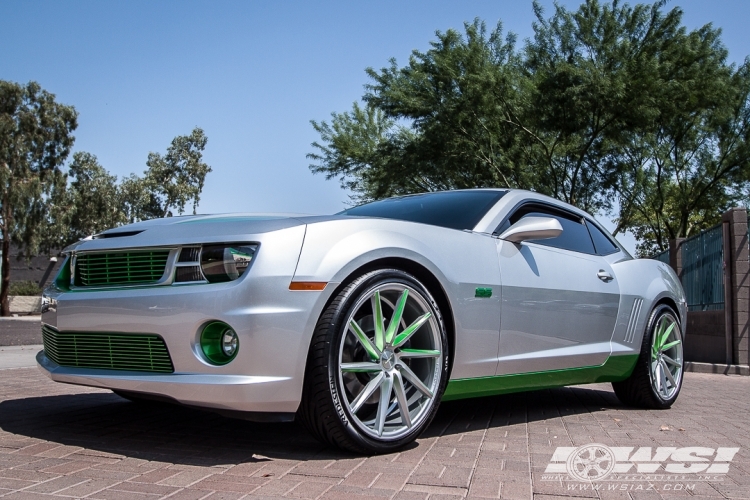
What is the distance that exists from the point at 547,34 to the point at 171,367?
18.7 metres

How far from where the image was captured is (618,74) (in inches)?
724

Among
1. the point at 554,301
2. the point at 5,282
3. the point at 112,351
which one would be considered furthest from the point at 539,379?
the point at 5,282

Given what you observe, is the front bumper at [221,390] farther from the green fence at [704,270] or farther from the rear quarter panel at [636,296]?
the green fence at [704,270]

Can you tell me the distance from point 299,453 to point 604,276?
8.62 ft

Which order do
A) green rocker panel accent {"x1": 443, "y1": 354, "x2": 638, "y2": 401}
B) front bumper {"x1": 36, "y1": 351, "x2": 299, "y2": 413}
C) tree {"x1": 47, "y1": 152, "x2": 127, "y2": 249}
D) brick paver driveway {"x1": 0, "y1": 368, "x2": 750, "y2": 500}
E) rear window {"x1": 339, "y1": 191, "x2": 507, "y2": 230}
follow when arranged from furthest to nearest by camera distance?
tree {"x1": 47, "y1": 152, "x2": 127, "y2": 249} → rear window {"x1": 339, "y1": 191, "x2": 507, "y2": 230} → green rocker panel accent {"x1": 443, "y1": 354, "x2": 638, "y2": 401} → front bumper {"x1": 36, "y1": 351, "x2": 299, "y2": 413} → brick paver driveway {"x1": 0, "y1": 368, "x2": 750, "y2": 500}

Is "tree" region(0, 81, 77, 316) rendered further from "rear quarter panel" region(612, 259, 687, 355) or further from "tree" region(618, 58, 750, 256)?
"rear quarter panel" region(612, 259, 687, 355)

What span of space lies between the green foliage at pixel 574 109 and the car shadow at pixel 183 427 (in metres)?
14.7

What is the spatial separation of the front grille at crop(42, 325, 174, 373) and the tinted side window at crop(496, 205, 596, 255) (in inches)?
89.8

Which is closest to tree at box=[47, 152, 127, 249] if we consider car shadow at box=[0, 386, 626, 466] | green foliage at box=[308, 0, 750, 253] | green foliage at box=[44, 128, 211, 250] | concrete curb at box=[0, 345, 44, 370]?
green foliage at box=[44, 128, 211, 250]

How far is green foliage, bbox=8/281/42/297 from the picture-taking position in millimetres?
46688

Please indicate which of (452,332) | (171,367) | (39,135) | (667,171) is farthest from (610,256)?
(39,135)

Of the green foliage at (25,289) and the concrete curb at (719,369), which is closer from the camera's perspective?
the concrete curb at (719,369)

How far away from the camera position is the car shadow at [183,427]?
3.40m

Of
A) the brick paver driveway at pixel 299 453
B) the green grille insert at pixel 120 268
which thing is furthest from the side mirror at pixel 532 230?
the green grille insert at pixel 120 268
